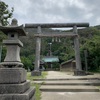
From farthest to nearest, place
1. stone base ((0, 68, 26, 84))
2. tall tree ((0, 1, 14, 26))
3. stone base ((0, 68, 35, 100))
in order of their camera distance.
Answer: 1. tall tree ((0, 1, 14, 26))
2. stone base ((0, 68, 26, 84))
3. stone base ((0, 68, 35, 100))

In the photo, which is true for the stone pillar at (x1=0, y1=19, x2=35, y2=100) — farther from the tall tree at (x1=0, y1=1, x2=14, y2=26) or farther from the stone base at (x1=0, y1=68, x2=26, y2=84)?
the tall tree at (x1=0, y1=1, x2=14, y2=26)

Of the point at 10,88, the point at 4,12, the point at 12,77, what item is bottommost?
the point at 10,88

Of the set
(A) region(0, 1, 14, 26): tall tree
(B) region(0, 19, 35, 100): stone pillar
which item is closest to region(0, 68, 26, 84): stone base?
(B) region(0, 19, 35, 100): stone pillar

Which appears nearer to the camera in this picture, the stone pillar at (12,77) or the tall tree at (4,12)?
the stone pillar at (12,77)

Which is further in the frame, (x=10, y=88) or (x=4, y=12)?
(x=4, y=12)

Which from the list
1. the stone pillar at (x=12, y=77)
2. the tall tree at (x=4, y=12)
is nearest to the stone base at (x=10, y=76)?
the stone pillar at (x=12, y=77)

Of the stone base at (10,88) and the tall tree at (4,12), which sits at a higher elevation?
the tall tree at (4,12)

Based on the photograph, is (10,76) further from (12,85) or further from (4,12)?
(4,12)

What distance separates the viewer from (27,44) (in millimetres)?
56062

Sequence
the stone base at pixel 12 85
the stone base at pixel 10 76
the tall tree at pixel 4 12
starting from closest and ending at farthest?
the stone base at pixel 12 85, the stone base at pixel 10 76, the tall tree at pixel 4 12

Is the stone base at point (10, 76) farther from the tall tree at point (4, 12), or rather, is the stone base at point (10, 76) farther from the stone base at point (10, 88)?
the tall tree at point (4, 12)

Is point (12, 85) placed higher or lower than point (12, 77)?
lower

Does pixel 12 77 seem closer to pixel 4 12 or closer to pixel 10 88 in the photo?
pixel 10 88

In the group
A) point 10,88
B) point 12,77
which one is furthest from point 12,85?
point 12,77
